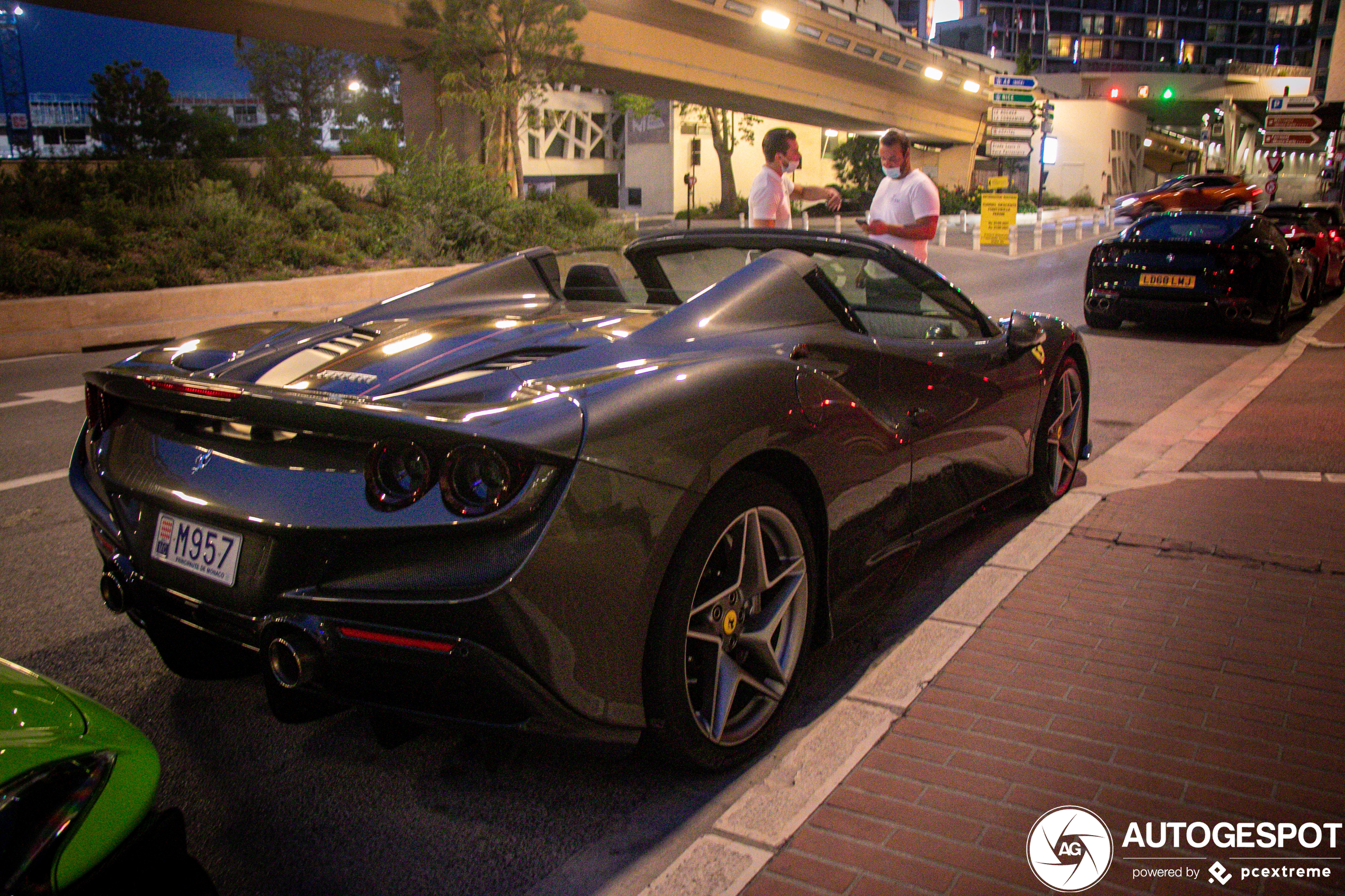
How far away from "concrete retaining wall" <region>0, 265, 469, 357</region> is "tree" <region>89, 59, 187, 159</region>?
12.2 metres

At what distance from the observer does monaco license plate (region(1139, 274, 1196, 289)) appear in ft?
36.9

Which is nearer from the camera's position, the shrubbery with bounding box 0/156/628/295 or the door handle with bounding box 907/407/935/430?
the door handle with bounding box 907/407/935/430

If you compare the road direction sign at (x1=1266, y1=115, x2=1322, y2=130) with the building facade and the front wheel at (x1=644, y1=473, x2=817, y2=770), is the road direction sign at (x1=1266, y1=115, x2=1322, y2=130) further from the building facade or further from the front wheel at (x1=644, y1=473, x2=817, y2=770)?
the building facade

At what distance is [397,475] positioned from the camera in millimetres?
2223

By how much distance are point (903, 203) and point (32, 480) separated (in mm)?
5755

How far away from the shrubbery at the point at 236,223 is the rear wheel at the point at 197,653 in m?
11.9

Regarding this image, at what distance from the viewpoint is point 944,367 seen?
3715mm

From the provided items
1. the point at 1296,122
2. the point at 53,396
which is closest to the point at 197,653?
the point at 53,396

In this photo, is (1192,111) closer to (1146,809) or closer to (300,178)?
(300,178)

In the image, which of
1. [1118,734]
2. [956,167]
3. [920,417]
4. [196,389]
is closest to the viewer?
[196,389]

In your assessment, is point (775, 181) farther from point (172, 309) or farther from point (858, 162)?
point (858, 162)

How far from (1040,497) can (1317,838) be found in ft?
8.62

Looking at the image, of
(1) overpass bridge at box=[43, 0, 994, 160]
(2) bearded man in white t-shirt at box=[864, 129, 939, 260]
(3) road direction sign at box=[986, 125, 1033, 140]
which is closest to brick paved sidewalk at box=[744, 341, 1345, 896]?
(2) bearded man in white t-shirt at box=[864, 129, 939, 260]

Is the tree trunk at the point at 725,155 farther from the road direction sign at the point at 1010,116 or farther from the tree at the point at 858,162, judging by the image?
the road direction sign at the point at 1010,116
